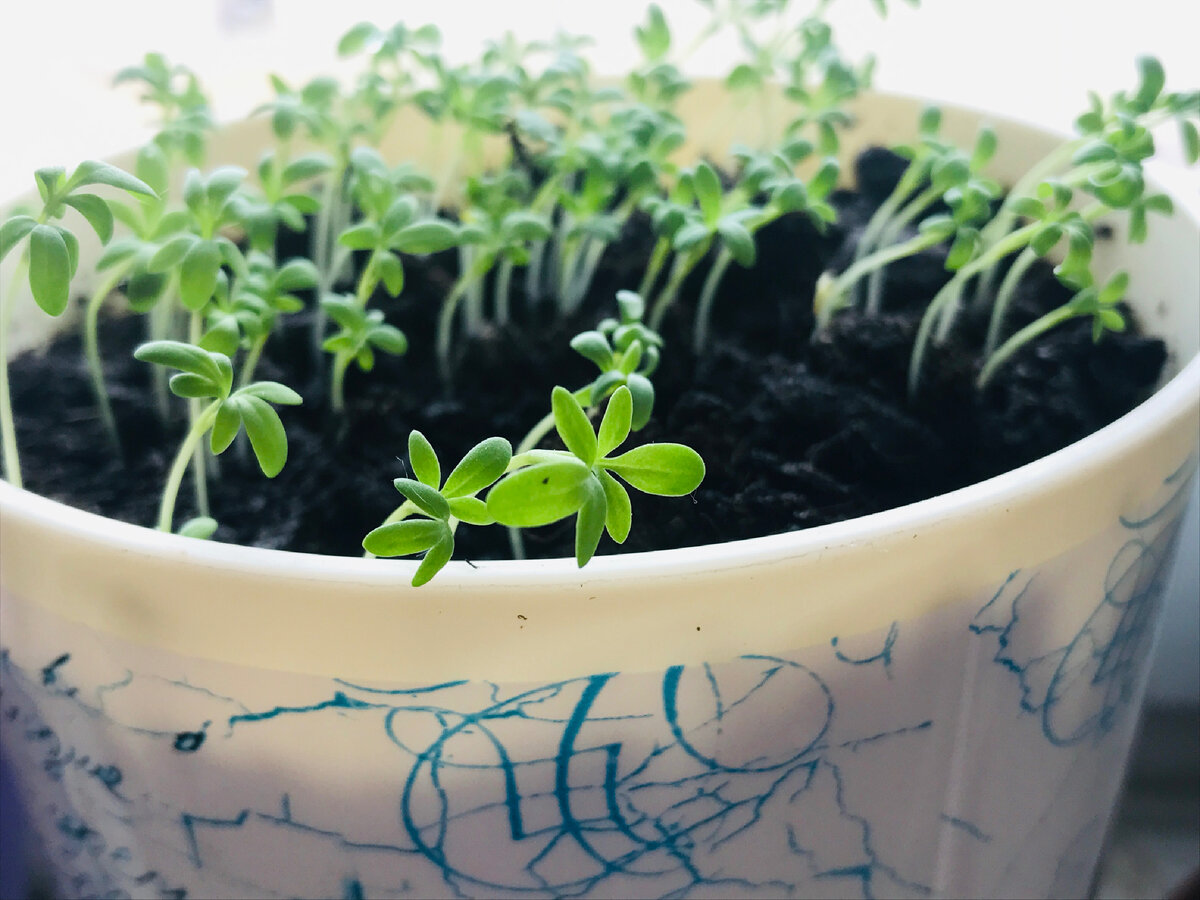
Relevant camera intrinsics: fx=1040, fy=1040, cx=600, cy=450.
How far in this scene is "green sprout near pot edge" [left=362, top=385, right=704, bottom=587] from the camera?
0.33 m

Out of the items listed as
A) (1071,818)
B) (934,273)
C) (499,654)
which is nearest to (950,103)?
(934,273)

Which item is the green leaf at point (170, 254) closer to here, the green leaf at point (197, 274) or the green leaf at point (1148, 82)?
the green leaf at point (197, 274)

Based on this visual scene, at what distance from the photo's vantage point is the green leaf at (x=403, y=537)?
340mm

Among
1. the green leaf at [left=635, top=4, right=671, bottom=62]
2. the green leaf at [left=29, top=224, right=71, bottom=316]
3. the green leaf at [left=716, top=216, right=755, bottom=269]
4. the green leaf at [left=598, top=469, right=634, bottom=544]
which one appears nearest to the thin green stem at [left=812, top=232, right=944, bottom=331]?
the green leaf at [left=716, top=216, right=755, bottom=269]

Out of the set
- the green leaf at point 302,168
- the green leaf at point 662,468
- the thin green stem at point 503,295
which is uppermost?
the green leaf at point 302,168

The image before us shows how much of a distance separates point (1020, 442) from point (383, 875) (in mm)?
383

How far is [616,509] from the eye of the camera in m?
0.35

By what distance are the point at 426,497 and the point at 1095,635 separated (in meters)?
0.28

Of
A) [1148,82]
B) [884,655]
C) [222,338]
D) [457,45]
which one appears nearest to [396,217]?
[222,338]

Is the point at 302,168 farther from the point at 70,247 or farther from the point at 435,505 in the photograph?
A: the point at 435,505

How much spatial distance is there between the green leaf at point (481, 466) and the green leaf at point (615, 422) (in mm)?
32

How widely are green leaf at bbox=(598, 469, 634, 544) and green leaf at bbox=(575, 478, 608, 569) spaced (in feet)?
0.04

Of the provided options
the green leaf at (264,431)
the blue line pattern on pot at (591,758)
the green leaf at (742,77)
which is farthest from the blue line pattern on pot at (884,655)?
the green leaf at (742,77)

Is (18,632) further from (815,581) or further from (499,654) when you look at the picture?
(815,581)
